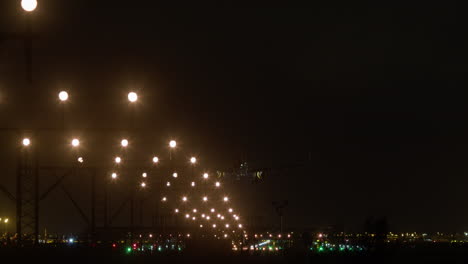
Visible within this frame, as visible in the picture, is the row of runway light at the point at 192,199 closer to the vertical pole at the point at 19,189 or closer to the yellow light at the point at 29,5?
the vertical pole at the point at 19,189

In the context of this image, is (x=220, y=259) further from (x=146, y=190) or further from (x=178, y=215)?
(x=178, y=215)

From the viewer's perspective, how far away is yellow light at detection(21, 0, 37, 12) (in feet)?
45.1

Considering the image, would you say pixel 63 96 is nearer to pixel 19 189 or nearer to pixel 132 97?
pixel 132 97

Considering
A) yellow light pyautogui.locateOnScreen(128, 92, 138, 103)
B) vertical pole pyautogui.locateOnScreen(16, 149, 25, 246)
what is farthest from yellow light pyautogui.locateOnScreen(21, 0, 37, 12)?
vertical pole pyautogui.locateOnScreen(16, 149, 25, 246)

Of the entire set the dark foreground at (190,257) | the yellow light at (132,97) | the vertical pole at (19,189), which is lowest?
the dark foreground at (190,257)

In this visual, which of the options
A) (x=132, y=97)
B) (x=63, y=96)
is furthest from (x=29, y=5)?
(x=132, y=97)

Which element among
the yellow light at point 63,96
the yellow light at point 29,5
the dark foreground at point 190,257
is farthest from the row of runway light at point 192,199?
the yellow light at point 29,5

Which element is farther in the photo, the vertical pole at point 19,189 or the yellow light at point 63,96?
the vertical pole at point 19,189

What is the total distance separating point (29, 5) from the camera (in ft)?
45.1

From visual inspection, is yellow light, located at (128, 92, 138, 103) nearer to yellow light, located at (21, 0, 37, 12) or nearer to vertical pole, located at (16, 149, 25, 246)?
vertical pole, located at (16, 149, 25, 246)

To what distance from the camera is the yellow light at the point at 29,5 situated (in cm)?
1373

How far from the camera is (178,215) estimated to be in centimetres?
10212

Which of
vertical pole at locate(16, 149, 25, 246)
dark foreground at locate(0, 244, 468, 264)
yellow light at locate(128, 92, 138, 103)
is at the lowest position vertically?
dark foreground at locate(0, 244, 468, 264)

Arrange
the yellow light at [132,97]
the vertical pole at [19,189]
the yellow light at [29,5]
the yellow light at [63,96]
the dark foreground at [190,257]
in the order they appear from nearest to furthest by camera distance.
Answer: the yellow light at [29,5] < the yellow light at [63,96] < the yellow light at [132,97] < the dark foreground at [190,257] < the vertical pole at [19,189]
